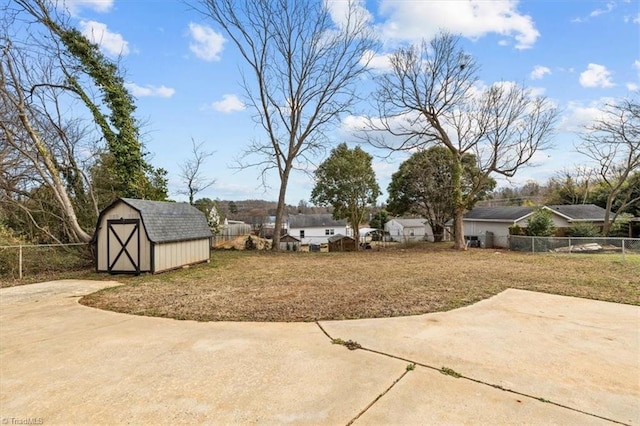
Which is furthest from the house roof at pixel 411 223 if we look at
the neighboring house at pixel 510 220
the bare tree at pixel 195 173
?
the bare tree at pixel 195 173

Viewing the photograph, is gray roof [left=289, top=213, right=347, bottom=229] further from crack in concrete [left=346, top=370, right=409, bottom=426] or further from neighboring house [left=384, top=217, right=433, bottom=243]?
crack in concrete [left=346, top=370, right=409, bottom=426]

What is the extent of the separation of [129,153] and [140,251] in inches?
197

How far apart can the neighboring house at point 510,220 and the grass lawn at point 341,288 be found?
9921 mm

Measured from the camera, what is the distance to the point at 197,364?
10.3ft

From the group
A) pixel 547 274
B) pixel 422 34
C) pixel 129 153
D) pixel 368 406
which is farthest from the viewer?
pixel 422 34

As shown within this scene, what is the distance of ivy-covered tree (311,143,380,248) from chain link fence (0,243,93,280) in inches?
552

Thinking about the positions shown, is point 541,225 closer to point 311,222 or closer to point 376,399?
point 376,399

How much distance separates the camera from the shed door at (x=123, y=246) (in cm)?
877

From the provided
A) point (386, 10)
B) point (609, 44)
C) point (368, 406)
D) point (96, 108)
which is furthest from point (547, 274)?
point (96, 108)

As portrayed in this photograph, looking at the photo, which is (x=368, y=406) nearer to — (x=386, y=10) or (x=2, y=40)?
(x=386, y=10)

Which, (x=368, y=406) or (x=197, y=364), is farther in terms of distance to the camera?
(x=197, y=364)

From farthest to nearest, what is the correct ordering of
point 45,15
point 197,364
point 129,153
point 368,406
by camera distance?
point 129,153 → point 45,15 → point 197,364 → point 368,406

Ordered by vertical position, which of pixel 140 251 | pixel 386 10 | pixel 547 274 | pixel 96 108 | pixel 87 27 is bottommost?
pixel 547 274

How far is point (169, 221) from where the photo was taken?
9.75 metres
